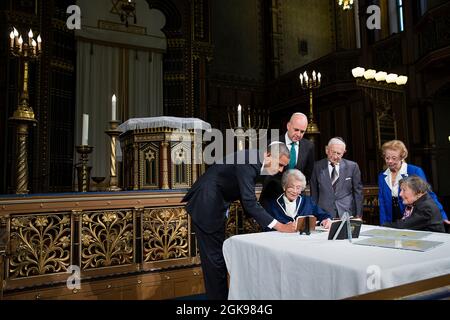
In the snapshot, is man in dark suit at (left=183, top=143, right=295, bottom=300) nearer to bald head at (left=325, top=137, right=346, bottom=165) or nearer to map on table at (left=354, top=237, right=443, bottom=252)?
map on table at (left=354, top=237, right=443, bottom=252)

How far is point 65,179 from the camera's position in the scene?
820 cm

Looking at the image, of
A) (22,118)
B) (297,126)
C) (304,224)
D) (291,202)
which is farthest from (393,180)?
(22,118)

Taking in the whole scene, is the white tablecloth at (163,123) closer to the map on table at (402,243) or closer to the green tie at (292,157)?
the green tie at (292,157)

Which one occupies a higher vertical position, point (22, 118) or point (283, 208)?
point (22, 118)

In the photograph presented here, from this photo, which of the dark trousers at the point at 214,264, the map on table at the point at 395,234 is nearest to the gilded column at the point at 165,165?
the dark trousers at the point at 214,264

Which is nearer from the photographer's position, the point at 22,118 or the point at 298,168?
the point at 22,118

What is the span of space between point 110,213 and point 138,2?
791 centimetres

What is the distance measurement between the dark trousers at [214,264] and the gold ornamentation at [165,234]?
0.94 metres

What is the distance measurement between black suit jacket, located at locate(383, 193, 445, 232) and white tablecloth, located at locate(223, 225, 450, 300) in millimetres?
322

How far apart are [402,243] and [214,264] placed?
1339 millimetres

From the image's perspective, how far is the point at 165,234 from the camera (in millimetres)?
3615

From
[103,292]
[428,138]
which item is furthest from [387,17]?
[103,292]

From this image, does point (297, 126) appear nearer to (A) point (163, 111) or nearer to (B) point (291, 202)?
(B) point (291, 202)

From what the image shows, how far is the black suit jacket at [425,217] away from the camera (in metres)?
2.60
